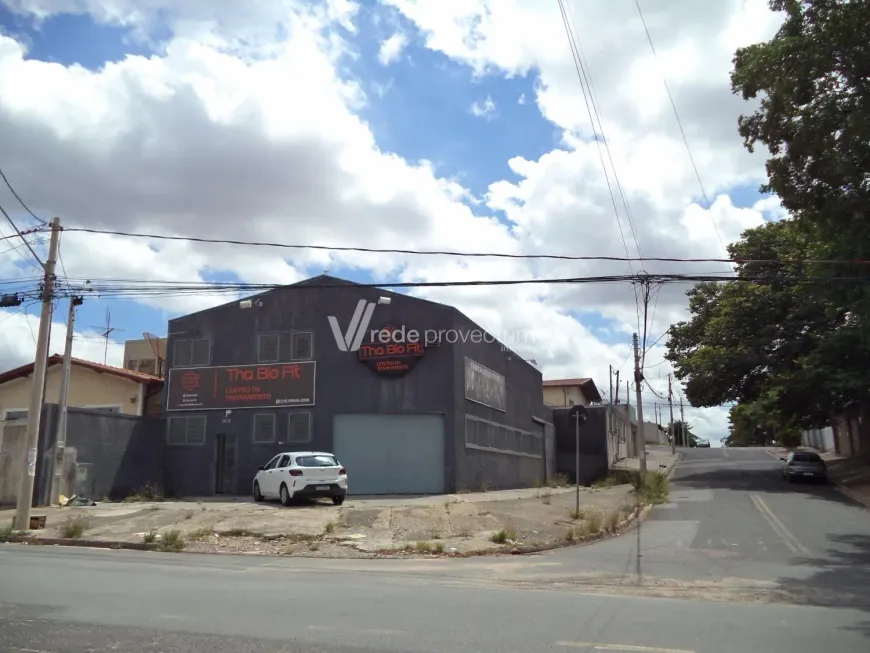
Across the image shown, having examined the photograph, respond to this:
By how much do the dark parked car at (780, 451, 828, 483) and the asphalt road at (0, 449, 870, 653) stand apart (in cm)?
1849

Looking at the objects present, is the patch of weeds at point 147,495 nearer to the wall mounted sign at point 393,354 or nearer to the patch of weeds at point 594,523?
the wall mounted sign at point 393,354

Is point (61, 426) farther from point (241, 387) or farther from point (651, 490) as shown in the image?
point (651, 490)

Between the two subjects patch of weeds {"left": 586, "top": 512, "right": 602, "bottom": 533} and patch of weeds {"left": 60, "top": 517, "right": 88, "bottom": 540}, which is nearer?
patch of weeds {"left": 60, "top": 517, "right": 88, "bottom": 540}

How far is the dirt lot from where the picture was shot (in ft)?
52.6

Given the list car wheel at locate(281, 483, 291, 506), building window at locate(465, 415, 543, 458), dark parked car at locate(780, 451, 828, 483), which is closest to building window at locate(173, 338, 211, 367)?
car wheel at locate(281, 483, 291, 506)

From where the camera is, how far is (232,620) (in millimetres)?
7934

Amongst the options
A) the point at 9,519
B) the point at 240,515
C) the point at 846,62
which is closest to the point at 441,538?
the point at 240,515

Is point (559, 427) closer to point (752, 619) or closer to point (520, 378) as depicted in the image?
point (520, 378)

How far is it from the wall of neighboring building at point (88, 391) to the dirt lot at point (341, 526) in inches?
347

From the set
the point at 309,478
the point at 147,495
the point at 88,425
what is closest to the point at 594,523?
the point at 309,478

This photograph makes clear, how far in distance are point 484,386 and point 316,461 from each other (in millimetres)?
10204

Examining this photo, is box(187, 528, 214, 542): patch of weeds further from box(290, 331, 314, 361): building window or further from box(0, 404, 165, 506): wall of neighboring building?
box(290, 331, 314, 361): building window

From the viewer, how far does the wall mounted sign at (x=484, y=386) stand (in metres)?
28.4

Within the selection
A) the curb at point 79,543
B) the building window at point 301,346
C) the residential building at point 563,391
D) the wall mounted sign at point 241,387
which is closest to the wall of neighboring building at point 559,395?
the residential building at point 563,391
